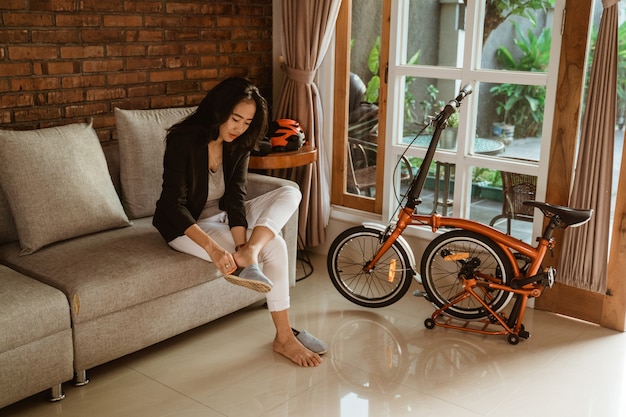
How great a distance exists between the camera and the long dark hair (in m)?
2.96

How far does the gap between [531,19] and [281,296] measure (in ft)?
5.84

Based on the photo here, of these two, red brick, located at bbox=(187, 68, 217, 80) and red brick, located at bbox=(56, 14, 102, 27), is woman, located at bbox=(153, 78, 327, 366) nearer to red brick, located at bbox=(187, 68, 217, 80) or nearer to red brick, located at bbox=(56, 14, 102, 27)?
red brick, located at bbox=(56, 14, 102, 27)

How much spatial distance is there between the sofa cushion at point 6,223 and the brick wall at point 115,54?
0.39m

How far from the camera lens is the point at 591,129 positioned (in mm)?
3170

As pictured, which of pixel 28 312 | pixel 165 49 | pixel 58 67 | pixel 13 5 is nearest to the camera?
pixel 28 312

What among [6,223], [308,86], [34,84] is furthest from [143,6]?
[6,223]

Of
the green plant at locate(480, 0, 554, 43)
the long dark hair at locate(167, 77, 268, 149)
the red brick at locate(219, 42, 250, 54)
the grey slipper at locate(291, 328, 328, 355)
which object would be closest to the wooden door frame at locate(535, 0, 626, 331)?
the green plant at locate(480, 0, 554, 43)

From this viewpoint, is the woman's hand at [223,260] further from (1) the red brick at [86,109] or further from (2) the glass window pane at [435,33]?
(2) the glass window pane at [435,33]

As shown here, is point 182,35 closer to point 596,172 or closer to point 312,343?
point 312,343

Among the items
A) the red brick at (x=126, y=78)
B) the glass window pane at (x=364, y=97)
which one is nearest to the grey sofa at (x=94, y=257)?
→ the red brick at (x=126, y=78)

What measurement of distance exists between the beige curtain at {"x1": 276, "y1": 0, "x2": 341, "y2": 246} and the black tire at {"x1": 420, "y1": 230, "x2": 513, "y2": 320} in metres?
0.88

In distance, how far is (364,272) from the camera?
352 cm

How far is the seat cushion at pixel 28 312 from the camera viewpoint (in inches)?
95.0

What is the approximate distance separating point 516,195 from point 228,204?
1.46m
